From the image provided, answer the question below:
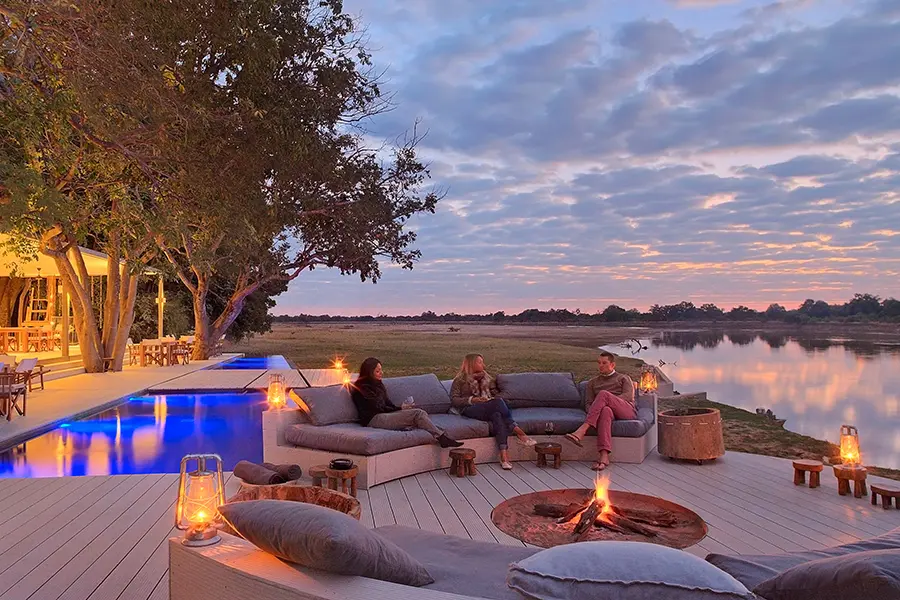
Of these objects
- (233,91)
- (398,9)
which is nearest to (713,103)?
(398,9)

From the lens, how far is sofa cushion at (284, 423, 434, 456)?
5238 millimetres

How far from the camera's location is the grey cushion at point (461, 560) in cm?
215

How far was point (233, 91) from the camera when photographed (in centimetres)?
548

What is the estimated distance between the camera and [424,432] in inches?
224

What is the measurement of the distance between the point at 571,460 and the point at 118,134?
546 cm

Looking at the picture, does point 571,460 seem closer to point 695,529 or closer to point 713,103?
point 695,529

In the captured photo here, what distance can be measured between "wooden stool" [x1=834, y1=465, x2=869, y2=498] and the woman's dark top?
3774 millimetres

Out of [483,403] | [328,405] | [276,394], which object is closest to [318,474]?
[328,405]

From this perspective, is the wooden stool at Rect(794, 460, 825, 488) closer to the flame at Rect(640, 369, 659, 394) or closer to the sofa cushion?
the flame at Rect(640, 369, 659, 394)

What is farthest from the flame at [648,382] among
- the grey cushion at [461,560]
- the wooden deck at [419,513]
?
the grey cushion at [461,560]

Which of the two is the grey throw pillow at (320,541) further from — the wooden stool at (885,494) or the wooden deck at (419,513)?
the wooden stool at (885,494)

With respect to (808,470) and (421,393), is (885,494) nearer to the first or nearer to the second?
(808,470)

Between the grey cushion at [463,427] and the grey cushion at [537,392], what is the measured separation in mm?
708

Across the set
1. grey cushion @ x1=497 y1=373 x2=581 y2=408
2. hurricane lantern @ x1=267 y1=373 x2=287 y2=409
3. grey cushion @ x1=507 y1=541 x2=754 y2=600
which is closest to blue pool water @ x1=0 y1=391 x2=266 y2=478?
hurricane lantern @ x1=267 y1=373 x2=287 y2=409
